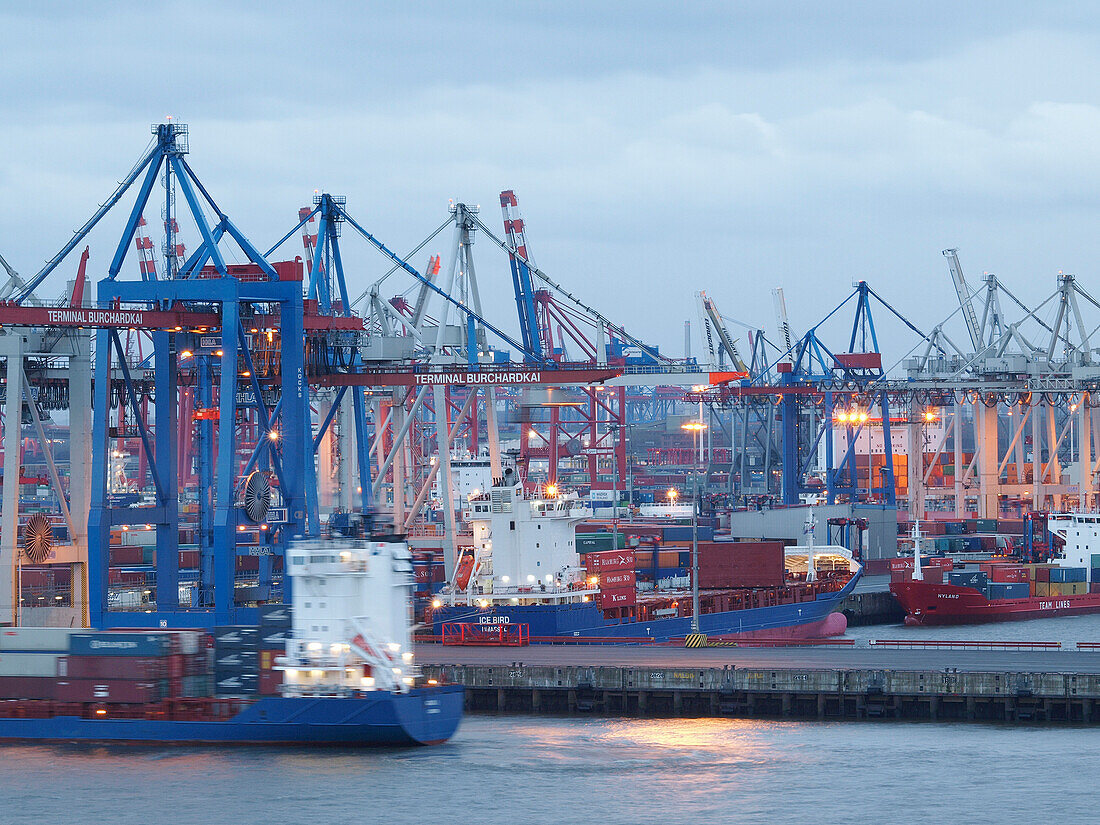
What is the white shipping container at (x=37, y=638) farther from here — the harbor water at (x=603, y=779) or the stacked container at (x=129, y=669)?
the harbor water at (x=603, y=779)

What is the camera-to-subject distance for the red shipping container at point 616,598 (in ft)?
207

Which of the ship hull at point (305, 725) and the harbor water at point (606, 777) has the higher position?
the ship hull at point (305, 725)

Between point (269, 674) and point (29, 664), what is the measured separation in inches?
273

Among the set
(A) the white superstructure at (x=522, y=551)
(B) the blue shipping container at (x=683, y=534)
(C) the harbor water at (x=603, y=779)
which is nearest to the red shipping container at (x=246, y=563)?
(A) the white superstructure at (x=522, y=551)

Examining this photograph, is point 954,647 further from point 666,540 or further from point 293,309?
point 666,540

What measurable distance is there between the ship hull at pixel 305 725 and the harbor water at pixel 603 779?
0.43 metres

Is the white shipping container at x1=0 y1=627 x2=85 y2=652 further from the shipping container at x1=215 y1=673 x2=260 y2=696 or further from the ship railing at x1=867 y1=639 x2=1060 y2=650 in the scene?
the ship railing at x1=867 y1=639 x2=1060 y2=650

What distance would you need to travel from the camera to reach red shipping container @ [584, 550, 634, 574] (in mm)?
63438

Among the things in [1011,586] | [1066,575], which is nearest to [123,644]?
[1011,586]

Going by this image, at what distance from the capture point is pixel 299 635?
44250mm

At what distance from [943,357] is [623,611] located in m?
71.3

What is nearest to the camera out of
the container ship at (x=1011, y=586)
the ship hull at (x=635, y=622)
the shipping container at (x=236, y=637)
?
the shipping container at (x=236, y=637)

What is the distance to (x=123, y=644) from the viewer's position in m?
45.4

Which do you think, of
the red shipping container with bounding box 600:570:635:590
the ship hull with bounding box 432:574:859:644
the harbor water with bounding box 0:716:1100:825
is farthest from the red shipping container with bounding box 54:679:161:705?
the red shipping container with bounding box 600:570:635:590
